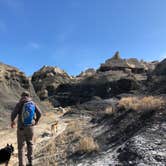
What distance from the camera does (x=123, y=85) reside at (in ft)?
188

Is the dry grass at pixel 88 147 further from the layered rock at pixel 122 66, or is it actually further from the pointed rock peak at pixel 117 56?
the pointed rock peak at pixel 117 56

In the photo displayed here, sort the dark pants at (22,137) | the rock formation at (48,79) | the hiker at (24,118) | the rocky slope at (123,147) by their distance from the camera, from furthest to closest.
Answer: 1. the rock formation at (48,79)
2. the dark pants at (22,137)
3. the hiker at (24,118)
4. the rocky slope at (123,147)

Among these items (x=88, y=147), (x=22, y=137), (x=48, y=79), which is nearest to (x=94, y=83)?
(x=48, y=79)

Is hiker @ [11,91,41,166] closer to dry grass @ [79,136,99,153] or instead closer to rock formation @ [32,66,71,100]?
dry grass @ [79,136,99,153]

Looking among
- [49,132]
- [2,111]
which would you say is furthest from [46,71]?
[49,132]

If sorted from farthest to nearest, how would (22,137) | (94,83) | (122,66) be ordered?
(122,66)
(94,83)
(22,137)

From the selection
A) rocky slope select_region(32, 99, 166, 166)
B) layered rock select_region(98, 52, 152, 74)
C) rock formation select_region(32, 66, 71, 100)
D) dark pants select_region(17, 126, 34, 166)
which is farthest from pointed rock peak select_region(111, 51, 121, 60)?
dark pants select_region(17, 126, 34, 166)

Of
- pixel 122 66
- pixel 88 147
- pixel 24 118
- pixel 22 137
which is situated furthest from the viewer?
pixel 122 66

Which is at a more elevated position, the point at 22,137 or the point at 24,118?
the point at 24,118

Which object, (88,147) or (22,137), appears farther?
(88,147)

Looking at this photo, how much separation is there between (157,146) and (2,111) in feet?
78.1

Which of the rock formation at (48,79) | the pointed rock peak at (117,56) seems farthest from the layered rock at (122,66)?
the rock formation at (48,79)

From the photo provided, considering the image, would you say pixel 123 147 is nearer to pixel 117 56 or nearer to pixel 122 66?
pixel 122 66

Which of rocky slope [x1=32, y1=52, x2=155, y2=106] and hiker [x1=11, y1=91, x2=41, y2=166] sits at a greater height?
rocky slope [x1=32, y1=52, x2=155, y2=106]
